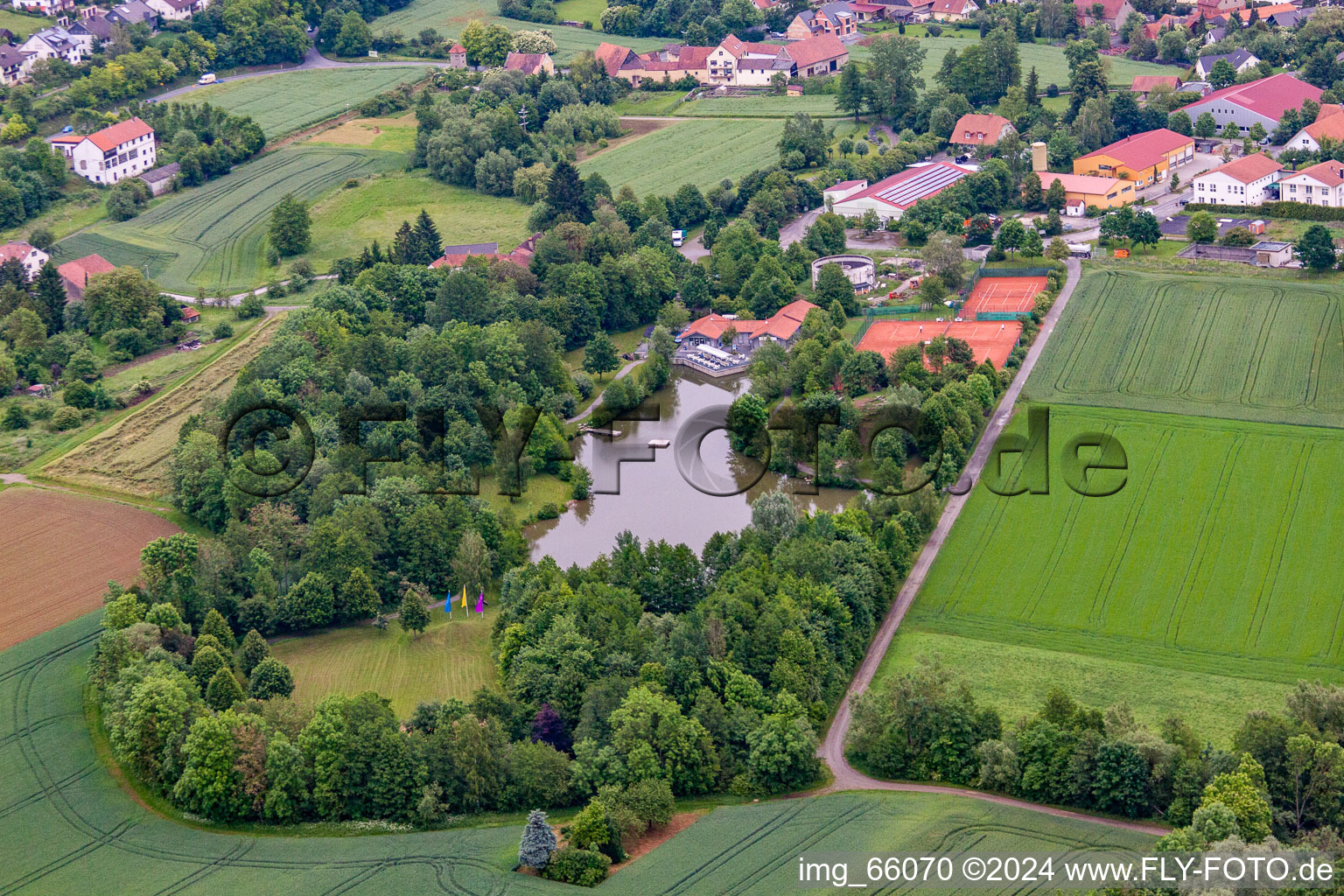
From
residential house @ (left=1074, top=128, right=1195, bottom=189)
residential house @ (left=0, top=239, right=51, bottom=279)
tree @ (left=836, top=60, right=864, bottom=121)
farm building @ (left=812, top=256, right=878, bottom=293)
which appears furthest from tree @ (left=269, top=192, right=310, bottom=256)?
residential house @ (left=1074, top=128, right=1195, bottom=189)

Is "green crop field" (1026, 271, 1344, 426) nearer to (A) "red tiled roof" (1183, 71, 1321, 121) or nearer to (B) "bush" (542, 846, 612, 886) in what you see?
(A) "red tiled roof" (1183, 71, 1321, 121)

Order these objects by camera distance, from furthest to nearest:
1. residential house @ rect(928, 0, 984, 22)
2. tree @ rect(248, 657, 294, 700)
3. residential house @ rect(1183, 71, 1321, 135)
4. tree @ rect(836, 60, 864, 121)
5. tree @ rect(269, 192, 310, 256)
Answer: residential house @ rect(928, 0, 984, 22)
tree @ rect(836, 60, 864, 121)
residential house @ rect(1183, 71, 1321, 135)
tree @ rect(269, 192, 310, 256)
tree @ rect(248, 657, 294, 700)

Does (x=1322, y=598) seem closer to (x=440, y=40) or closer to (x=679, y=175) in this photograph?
(x=679, y=175)

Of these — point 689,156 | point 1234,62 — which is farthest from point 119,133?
point 1234,62

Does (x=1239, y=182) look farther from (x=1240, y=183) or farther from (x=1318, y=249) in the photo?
(x=1318, y=249)

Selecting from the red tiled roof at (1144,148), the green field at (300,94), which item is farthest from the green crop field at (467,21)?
the red tiled roof at (1144,148)

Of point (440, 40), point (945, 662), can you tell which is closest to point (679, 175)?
point (440, 40)

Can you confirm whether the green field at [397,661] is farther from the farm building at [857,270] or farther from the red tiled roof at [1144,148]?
the red tiled roof at [1144,148]
